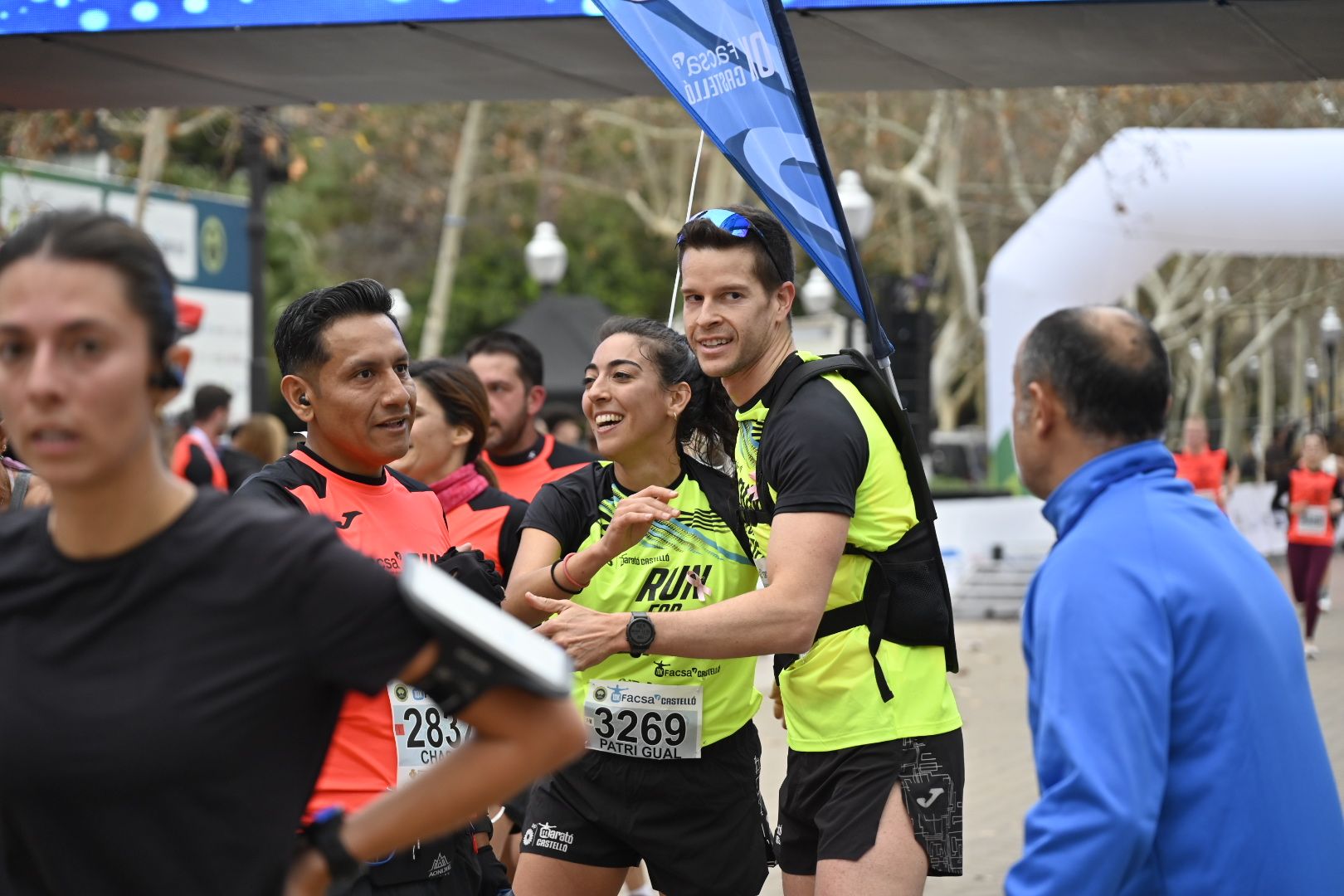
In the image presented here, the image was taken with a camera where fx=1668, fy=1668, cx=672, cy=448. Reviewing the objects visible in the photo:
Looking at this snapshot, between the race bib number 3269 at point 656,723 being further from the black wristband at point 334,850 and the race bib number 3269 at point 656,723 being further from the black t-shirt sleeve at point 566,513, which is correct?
the black wristband at point 334,850

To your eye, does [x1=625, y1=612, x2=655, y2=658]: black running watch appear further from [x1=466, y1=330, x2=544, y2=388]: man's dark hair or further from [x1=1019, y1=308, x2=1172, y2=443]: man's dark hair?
[x1=466, y1=330, x2=544, y2=388]: man's dark hair

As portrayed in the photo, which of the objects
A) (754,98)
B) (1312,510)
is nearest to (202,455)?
(754,98)

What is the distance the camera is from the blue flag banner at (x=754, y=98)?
15.2ft

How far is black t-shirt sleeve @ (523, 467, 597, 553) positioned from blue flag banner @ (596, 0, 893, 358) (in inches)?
36.0

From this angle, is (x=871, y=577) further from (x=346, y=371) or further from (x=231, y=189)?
(x=231, y=189)

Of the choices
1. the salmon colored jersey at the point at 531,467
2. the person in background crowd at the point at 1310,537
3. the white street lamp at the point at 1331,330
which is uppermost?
the salmon colored jersey at the point at 531,467

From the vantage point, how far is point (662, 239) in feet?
129

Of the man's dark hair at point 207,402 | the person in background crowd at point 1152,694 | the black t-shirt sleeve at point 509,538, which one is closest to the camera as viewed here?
the person in background crowd at point 1152,694

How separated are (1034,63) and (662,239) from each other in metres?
33.0

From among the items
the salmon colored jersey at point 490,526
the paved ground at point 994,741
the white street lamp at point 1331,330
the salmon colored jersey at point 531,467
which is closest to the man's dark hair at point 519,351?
the salmon colored jersey at point 531,467

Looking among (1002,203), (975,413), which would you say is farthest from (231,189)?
(975,413)

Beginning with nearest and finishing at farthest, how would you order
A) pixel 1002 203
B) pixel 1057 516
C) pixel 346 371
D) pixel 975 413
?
pixel 1057 516
pixel 346 371
pixel 1002 203
pixel 975 413

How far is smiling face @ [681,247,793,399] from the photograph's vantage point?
4.04m

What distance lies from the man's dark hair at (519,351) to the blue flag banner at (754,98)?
9.02 feet
